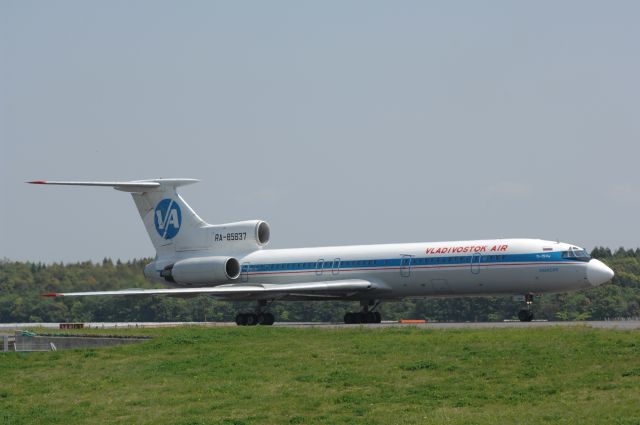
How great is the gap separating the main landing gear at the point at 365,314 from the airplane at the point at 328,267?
0.04 metres

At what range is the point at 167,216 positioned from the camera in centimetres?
4819

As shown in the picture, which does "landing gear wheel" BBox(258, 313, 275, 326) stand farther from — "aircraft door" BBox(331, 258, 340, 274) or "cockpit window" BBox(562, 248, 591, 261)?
"cockpit window" BBox(562, 248, 591, 261)

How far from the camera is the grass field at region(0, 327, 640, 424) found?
2009 cm

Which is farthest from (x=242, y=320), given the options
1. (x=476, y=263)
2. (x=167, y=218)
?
(x=476, y=263)

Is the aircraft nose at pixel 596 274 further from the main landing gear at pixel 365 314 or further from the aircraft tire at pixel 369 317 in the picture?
the aircraft tire at pixel 369 317

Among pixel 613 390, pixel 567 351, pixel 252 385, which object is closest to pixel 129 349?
pixel 252 385

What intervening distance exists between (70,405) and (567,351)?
1092 cm

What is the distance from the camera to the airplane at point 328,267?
127 ft

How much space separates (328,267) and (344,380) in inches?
800

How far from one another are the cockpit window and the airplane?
4cm

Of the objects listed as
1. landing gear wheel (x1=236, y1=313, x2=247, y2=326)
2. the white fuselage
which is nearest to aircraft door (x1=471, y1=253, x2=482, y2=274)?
the white fuselage

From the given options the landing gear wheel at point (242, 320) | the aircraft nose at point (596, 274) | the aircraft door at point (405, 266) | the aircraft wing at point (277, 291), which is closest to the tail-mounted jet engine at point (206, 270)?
the aircraft wing at point (277, 291)

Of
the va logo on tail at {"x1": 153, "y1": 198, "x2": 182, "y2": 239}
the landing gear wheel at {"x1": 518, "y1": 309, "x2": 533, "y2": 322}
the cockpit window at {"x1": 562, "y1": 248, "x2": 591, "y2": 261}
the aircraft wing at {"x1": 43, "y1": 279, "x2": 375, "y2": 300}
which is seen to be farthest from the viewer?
the va logo on tail at {"x1": 153, "y1": 198, "x2": 182, "y2": 239}

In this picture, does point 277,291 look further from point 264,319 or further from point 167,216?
point 167,216
